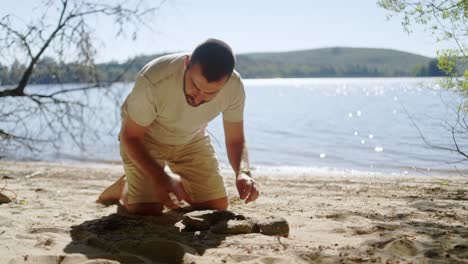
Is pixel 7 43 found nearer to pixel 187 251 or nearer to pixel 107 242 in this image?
pixel 107 242

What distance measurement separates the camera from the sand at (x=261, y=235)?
2.87 meters

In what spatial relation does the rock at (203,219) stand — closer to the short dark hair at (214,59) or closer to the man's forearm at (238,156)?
the man's forearm at (238,156)

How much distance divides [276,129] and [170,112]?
54.9 feet

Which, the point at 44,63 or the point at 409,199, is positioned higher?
the point at 44,63

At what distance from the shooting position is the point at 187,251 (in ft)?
9.71

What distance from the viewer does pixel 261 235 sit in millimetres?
3395

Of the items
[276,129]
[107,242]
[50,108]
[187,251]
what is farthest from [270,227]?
[276,129]

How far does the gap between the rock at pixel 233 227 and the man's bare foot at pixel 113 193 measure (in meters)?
1.62

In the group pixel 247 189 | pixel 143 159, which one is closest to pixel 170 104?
pixel 143 159

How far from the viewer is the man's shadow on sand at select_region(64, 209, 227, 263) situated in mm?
2916

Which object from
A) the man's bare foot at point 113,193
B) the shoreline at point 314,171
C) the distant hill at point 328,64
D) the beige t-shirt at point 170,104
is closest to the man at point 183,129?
the beige t-shirt at point 170,104

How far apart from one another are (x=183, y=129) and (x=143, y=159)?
601 millimetres

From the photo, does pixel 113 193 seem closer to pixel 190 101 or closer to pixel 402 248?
pixel 190 101

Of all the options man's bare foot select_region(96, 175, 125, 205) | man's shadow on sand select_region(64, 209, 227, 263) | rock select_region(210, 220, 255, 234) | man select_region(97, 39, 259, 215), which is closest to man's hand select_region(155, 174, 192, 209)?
man select_region(97, 39, 259, 215)
